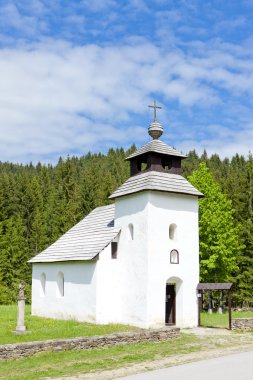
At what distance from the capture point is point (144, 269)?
2288 cm

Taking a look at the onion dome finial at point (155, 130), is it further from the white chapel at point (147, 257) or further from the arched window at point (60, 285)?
the arched window at point (60, 285)

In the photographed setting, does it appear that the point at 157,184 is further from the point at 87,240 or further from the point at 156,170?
the point at 87,240

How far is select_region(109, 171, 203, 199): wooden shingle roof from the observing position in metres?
23.7

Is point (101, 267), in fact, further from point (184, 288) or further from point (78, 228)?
point (78, 228)

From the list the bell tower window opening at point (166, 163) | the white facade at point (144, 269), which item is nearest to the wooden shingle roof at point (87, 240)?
the white facade at point (144, 269)

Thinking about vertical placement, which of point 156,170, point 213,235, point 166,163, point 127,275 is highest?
point 166,163

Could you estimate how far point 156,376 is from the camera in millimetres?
12250

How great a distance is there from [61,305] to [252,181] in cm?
2724

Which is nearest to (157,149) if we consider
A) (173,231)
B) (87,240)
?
(173,231)

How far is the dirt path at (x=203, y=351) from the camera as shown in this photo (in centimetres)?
1282

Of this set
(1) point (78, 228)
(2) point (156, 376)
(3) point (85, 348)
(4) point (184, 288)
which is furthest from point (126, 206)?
(2) point (156, 376)

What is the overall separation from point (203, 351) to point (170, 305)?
7659 mm

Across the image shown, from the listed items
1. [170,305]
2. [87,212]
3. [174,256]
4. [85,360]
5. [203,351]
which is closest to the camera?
[85,360]

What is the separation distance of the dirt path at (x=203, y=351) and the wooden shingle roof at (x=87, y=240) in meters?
6.65
